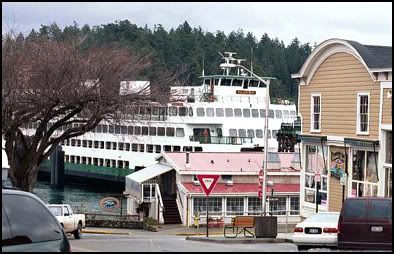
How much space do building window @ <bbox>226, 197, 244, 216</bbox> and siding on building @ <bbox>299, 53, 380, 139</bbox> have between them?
11118 mm

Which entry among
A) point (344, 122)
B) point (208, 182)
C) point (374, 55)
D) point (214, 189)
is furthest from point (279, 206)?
point (208, 182)

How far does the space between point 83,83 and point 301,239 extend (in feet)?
39.1

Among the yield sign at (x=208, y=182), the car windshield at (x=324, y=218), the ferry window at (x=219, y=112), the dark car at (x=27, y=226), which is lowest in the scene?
the car windshield at (x=324, y=218)

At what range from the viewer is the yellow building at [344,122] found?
3291 centimetres

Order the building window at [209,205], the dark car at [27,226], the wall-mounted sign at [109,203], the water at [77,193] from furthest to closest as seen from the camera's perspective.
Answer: the water at [77,193] → the wall-mounted sign at [109,203] → the building window at [209,205] → the dark car at [27,226]

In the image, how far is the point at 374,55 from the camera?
34438mm

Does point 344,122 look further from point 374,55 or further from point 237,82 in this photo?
point 237,82

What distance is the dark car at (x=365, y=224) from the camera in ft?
61.3

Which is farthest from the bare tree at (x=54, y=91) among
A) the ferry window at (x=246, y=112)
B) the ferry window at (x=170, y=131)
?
the ferry window at (x=246, y=112)

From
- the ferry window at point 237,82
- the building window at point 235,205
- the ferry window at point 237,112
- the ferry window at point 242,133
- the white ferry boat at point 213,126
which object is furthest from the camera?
the ferry window at point 237,82

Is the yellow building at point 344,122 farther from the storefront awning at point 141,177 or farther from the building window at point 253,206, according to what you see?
the storefront awning at point 141,177

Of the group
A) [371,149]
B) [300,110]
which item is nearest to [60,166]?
[300,110]

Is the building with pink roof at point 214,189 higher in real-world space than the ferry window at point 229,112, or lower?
lower

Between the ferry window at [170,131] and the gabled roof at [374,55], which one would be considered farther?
the ferry window at [170,131]
